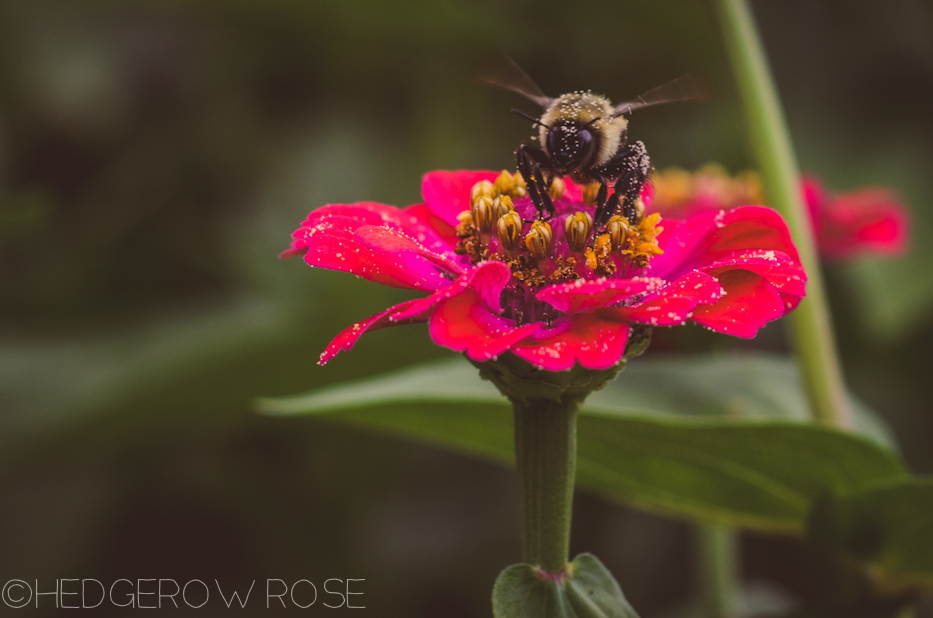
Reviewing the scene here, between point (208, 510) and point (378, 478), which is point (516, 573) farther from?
point (208, 510)

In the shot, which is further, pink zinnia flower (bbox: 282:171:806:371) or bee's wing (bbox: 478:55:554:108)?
bee's wing (bbox: 478:55:554:108)

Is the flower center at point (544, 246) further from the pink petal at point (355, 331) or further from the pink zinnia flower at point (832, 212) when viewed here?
the pink zinnia flower at point (832, 212)

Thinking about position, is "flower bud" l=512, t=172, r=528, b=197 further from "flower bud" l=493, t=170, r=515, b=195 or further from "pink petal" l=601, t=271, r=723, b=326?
"pink petal" l=601, t=271, r=723, b=326

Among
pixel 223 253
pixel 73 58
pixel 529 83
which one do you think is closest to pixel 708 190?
pixel 529 83

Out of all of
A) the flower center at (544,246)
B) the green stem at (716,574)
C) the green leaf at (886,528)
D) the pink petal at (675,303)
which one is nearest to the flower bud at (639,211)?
the flower center at (544,246)

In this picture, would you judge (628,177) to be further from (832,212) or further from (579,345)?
(832,212)

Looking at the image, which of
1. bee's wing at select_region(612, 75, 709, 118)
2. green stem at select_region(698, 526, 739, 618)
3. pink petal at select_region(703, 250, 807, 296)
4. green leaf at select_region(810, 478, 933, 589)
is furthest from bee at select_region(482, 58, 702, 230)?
green stem at select_region(698, 526, 739, 618)

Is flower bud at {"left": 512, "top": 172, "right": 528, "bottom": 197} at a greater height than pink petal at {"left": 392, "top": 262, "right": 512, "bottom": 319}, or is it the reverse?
flower bud at {"left": 512, "top": 172, "right": 528, "bottom": 197}
